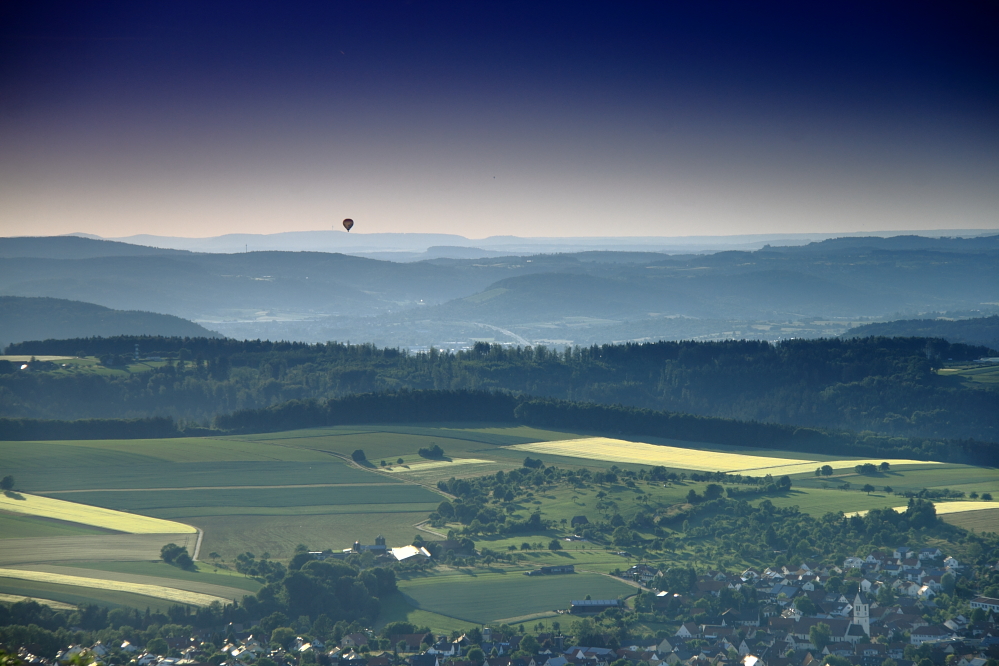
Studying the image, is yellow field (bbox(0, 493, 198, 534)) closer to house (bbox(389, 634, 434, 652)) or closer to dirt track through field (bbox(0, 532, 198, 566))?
dirt track through field (bbox(0, 532, 198, 566))

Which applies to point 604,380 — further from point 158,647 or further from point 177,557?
point 158,647

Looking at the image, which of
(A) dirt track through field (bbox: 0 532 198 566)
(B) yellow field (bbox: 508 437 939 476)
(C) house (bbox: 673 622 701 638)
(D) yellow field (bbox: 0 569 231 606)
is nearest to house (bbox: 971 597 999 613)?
(C) house (bbox: 673 622 701 638)

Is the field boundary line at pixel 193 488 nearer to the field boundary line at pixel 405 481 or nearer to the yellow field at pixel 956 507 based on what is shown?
the field boundary line at pixel 405 481

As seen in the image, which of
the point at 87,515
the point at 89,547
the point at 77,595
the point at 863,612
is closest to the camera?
the point at 863,612

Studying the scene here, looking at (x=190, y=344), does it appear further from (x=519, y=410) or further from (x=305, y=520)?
(x=305, y=520)

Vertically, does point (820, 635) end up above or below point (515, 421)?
below

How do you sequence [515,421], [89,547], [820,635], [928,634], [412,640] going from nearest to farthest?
1. [820,635]
2. [928,634]
3. [412,640]
4. [89,547]
5. [515,421]

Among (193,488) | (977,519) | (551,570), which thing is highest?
(977,519)

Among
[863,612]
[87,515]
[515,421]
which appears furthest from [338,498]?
[515,421]
